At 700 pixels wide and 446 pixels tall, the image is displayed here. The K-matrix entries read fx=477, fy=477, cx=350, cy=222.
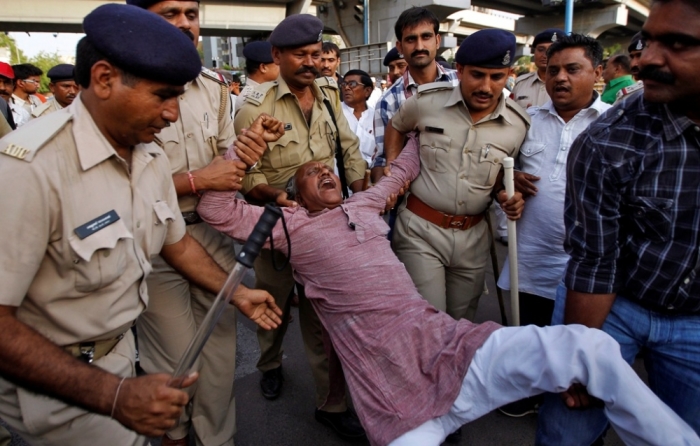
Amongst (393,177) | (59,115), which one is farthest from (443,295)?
(59,115)

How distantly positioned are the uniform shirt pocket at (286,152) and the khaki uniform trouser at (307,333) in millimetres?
528

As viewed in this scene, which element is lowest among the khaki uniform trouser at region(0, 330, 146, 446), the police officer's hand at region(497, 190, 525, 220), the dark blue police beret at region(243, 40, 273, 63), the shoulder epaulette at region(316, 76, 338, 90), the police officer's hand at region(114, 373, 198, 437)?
the khaki uniform trouser at region(0, 330, 146, 446)

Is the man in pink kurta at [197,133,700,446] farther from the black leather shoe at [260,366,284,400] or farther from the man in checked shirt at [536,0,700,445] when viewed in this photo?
the black leather shoe at [260,366,284,400]

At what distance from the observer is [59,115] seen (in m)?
1.50

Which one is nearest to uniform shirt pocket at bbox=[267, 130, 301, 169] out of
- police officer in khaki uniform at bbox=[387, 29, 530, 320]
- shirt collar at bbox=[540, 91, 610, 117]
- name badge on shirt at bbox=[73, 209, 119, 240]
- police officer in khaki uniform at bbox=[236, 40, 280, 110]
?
police officer in khaki uniform at bbox=[387, 29, 530, 320]

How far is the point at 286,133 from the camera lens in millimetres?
2801

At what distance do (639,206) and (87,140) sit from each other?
1776 mm

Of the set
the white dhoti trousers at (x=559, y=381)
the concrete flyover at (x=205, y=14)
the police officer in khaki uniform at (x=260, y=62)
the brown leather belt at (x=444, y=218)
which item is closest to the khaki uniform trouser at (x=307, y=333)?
the brown leather belt at (x=444, y=218)

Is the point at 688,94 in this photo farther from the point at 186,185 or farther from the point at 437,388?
the point at 186,185

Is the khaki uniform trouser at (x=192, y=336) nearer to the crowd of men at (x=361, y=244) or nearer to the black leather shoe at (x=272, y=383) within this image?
the crowd of men at (x=361, y=244)

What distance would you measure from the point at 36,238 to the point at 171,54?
67 centimetres

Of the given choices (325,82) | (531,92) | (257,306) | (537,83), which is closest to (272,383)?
(257,306)

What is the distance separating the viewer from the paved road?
268 centimetres

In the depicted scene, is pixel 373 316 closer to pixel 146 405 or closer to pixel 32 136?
pixel 146 405
